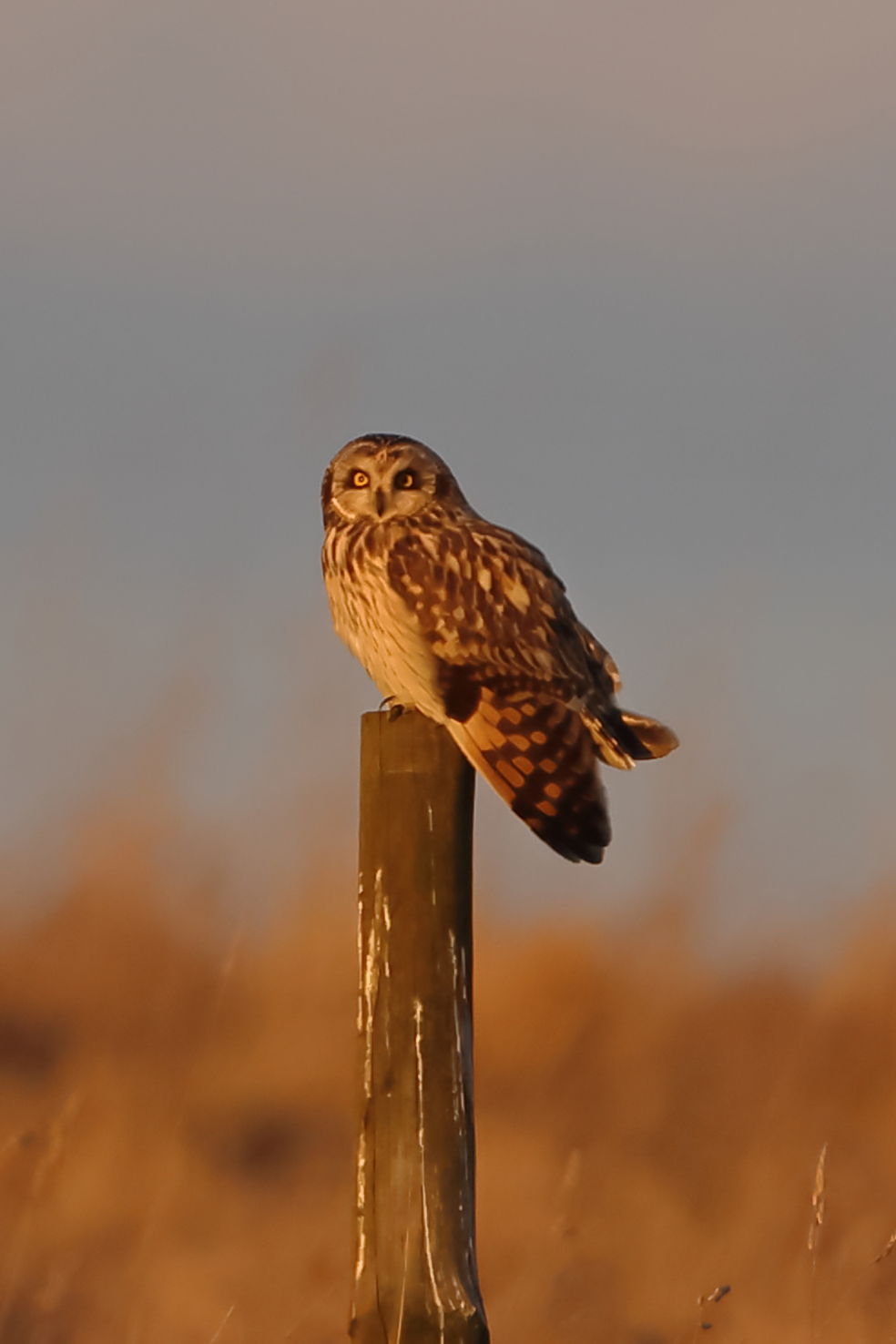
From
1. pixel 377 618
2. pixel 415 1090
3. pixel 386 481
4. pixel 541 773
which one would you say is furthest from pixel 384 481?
pixel 415 1090

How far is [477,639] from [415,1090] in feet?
5.65

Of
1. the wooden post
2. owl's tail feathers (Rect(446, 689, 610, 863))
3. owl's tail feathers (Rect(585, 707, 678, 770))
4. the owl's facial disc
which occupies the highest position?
the owl's facial disc

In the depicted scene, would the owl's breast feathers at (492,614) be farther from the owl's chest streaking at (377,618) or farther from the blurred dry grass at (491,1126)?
the blurred dry grass at (491,1126)

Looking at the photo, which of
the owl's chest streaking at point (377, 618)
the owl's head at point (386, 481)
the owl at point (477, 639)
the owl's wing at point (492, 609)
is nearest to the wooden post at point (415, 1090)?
the owl at point (477, 639)

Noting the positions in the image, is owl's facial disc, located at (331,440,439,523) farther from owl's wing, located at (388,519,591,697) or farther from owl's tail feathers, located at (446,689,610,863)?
owl's tail feathers, located at (446,689,610,863)

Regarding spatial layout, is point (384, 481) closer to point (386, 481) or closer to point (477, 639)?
point (386, 481)

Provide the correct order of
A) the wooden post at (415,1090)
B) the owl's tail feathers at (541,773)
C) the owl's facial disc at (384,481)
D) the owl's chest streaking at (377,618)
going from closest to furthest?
the wooden post at (415,1090), the owl's tail feathers at (541,773), the owl's chest streaking at (377,618), the owl's facial disc at (384,481)

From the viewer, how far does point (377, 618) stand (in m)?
4.96

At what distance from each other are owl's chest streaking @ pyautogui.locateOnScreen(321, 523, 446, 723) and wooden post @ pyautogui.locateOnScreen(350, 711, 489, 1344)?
1157 millimetres

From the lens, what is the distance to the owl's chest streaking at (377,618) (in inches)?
186

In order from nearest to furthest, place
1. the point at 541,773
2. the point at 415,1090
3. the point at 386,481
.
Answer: the point at 415,1090 → the point at 541,773 → the point at 386,481

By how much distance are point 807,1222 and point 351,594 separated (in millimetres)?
1960

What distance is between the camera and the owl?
170 inches

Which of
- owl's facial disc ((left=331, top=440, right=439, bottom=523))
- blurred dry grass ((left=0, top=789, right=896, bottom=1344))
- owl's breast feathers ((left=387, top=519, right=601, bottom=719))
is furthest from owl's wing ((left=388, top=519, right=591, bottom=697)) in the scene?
blurred dry grass ((left=0, top=789, right=896, bottom=1344))
